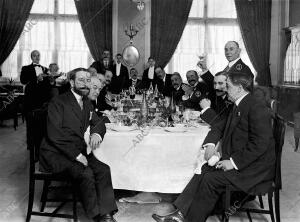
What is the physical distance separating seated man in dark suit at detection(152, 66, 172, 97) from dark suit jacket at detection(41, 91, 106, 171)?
16.3 feet

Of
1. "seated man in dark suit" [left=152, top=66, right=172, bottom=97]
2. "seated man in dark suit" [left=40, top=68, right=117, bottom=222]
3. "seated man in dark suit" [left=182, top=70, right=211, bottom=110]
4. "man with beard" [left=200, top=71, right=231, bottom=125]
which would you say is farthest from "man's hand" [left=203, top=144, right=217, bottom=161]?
"seated man in dark suit" [left=152, top=66, right=172, bottom=97]

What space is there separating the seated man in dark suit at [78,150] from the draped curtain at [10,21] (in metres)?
6.84

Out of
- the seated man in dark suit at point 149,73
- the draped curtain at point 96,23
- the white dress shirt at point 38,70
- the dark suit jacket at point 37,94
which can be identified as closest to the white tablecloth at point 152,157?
the dark suit jacket at point 37,94

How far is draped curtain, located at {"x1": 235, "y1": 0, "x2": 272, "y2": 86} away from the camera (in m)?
9.30

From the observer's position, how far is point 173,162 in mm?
3061

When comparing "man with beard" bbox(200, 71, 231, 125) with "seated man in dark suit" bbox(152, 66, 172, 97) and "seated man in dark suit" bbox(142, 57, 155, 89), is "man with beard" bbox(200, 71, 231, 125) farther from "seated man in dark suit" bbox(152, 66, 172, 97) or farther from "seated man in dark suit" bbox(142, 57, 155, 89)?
"seated man in dark suit" bbox(142, 57, 155, 89)

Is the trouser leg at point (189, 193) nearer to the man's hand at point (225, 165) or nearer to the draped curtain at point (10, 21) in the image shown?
the man's hand at point (225, 165)

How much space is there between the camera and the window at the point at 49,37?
9336mm

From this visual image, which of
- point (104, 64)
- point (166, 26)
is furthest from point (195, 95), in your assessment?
point (166, 26)

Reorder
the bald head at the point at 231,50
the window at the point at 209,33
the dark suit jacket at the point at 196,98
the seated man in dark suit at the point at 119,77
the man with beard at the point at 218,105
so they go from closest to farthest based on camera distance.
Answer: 1. the man with beard at the point at 218,105
2. the dark suit jacket at the point at 196,98
3. the bald head at the point at 231,50
4. the seated man in dark suit at the point at 119,77
5. the window at the point at 209,33

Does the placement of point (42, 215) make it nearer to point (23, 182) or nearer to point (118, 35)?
point (23, 182)

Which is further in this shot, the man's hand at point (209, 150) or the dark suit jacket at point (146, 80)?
the dark suit jacket at point (146, 80)

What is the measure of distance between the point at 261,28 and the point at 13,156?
656cm

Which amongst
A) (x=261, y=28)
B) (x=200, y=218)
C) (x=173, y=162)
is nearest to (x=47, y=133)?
(x=173, y=162)
